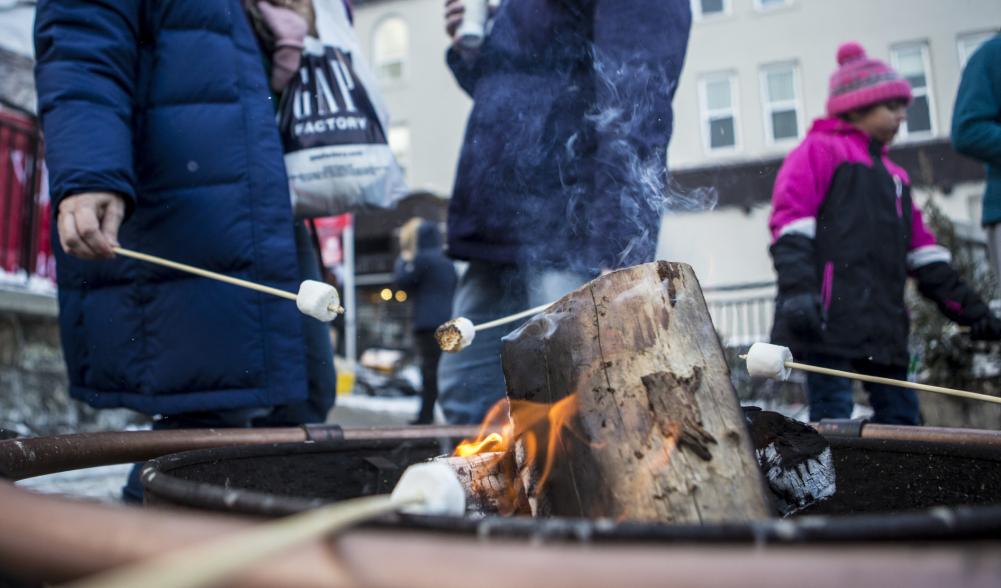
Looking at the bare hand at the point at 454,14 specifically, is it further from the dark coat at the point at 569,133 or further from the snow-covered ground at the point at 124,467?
the snow-covered ground at the point at 124,467

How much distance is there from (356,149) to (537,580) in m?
2.19

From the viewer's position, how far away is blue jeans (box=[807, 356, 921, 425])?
3203 mm

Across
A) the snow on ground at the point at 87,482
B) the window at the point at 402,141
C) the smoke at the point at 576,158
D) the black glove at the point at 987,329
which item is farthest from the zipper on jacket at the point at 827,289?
the window at the point at 402,141

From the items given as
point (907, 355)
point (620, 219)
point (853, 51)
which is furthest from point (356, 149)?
point (853, 51)

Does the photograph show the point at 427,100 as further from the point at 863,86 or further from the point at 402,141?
the point at 863,86

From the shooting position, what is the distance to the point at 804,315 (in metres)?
3.04

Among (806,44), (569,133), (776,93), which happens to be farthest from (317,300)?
(806,44)

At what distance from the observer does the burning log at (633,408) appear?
1.14m

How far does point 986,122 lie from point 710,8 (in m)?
12.9

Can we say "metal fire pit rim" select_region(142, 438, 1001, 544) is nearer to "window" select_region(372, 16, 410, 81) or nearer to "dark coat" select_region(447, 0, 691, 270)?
"dark coat" select_region(447, 0, 691, 270)

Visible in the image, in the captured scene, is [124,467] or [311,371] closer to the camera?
[311,371]

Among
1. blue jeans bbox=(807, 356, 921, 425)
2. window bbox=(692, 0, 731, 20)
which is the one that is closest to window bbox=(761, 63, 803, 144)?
window bbox=(692, 0, 731, 20)

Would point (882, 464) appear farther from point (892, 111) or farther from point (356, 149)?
point (892, 111)

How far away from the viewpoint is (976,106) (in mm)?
3557
